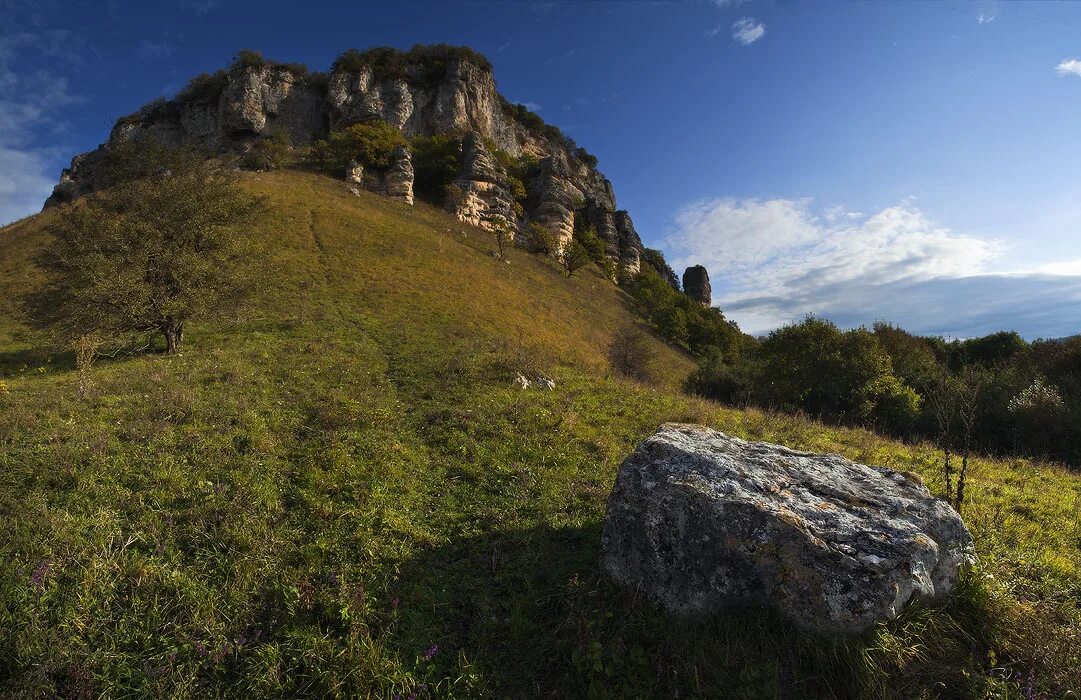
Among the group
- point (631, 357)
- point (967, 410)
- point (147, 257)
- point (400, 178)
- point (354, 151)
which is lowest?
point (967, 410)

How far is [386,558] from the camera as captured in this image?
253 inches

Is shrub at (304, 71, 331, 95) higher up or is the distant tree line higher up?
shrub at (304, 71, 331, 95)

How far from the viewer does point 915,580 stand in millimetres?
4906

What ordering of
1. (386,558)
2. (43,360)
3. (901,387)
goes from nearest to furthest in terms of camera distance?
1. (386,558)
2. (43,360)
3. (901,387)

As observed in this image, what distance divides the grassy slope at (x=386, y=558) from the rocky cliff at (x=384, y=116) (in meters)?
59.3

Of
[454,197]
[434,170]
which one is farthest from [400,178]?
[434,170]

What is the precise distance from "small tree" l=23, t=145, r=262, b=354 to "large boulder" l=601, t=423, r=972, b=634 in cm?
1853

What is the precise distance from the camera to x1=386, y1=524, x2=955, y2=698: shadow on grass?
4.54 m

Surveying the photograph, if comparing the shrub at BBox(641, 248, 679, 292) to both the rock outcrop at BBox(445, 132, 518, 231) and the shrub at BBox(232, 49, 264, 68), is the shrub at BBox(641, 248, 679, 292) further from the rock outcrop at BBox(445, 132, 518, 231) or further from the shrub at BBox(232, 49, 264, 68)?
the shrub at BBox(232, 49, 264, 68)

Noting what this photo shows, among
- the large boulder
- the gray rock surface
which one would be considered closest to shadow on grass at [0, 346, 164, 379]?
the large boulder

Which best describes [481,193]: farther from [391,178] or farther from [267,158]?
→ [267,158]

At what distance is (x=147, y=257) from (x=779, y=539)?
71.6 feet

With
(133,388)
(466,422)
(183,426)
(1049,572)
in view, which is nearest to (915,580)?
(1049,572)

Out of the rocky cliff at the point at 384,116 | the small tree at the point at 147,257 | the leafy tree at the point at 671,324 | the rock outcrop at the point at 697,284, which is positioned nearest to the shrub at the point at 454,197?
the rocky cliff at the point at 384,116
